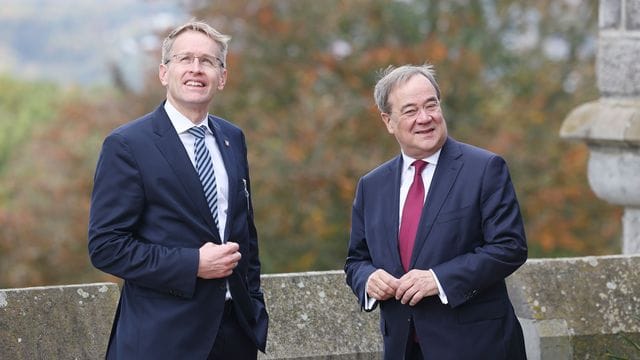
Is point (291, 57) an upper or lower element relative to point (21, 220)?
upper

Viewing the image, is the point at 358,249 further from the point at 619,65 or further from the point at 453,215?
the point at 619,65

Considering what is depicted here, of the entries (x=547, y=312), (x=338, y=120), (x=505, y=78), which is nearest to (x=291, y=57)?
(x=338, y=120)

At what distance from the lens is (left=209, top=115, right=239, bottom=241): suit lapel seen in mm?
4246

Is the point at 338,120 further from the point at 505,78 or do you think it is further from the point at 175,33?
the point at 175,33

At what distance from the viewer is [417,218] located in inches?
168

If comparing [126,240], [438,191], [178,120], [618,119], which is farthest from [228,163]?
[618,119]

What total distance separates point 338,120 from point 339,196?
2.94 ft

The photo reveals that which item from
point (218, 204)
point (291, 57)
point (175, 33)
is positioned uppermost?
point (175, 33)

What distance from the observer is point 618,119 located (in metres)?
6.91

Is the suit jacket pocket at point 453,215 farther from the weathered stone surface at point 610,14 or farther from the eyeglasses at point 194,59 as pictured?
the weathered stone surface at point 610,14

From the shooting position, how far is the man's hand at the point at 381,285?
4176mm

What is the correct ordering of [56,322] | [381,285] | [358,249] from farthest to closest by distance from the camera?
1. [56,322]
2. [358,249]
3. [381,285]

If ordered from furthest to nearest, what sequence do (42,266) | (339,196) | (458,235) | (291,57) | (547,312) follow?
(42,266)
(291,57)
(339,196)
(547,312)
(458,235)

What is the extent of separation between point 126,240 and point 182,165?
29 centimetres
